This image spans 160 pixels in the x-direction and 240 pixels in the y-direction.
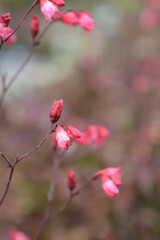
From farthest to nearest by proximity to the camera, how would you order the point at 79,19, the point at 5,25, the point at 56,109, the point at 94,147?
the point at 94,147, the point at 79,19, the point at 5,25, the point at 56,109

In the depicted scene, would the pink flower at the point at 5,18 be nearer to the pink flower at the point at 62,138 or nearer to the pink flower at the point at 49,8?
the pink flower at the point at 49,8

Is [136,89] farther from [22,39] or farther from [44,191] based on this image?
[22,39]

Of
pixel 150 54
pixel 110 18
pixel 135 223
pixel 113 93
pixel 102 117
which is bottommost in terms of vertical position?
pixel 110 18

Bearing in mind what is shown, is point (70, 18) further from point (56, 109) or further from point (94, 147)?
point (94, 147)

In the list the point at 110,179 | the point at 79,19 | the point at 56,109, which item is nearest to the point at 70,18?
the point at 79,19

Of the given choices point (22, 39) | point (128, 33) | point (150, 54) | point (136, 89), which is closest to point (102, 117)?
point (136, 89)

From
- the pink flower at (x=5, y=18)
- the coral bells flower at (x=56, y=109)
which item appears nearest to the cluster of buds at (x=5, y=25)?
the pink flower at (x=5, y=18)
